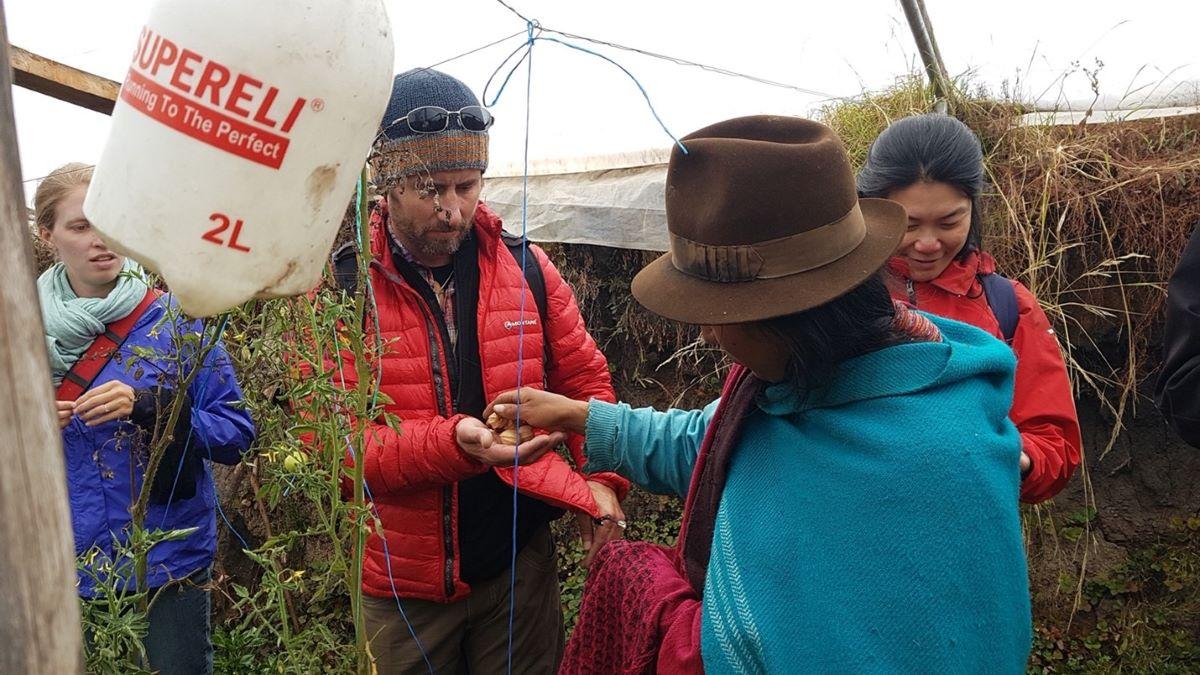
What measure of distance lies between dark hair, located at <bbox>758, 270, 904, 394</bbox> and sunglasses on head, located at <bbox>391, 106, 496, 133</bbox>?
46.3 inches

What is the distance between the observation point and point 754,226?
156 cm

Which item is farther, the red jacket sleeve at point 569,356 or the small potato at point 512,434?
the red jacket sleeve at point 569,356

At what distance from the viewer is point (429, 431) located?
2.35 m

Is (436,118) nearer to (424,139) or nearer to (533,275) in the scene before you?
(424,139)

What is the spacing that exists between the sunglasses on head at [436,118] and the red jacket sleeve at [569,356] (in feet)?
1.48

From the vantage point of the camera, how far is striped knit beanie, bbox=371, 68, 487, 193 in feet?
7.84

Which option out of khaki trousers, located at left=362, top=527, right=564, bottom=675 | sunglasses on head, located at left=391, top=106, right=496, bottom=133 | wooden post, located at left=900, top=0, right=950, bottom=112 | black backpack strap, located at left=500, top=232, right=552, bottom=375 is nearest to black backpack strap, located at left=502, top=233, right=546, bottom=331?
black backpack strap, located at left=500, top=232, right=552, bottom=375

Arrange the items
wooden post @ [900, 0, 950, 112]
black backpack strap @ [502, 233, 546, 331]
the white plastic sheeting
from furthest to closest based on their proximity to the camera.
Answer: the white plastic sheeting → wooden post @ [900, 0, 950, 112] → black backpack strap @ [502, 233, 546, 331]

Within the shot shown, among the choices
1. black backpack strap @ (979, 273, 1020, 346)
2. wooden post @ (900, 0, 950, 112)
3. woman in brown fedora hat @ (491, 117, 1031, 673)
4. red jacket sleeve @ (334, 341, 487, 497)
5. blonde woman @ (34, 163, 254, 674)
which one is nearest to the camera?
woman in brown fedora hat @ (491, 117, 1031, 673)

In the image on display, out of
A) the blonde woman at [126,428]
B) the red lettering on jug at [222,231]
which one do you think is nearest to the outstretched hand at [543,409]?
the blonde woman at [126,428]

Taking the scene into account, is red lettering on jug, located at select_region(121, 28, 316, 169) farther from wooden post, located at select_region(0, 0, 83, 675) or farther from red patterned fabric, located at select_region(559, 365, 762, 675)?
red patterned fabric, located at select_region(559, 365, 762, 675)

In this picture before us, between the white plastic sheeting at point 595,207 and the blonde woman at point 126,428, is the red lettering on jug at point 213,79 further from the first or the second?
the white plastic sheeting at point 595,207

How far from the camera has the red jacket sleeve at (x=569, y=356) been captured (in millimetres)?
2697

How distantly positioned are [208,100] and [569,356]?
1723 mm
